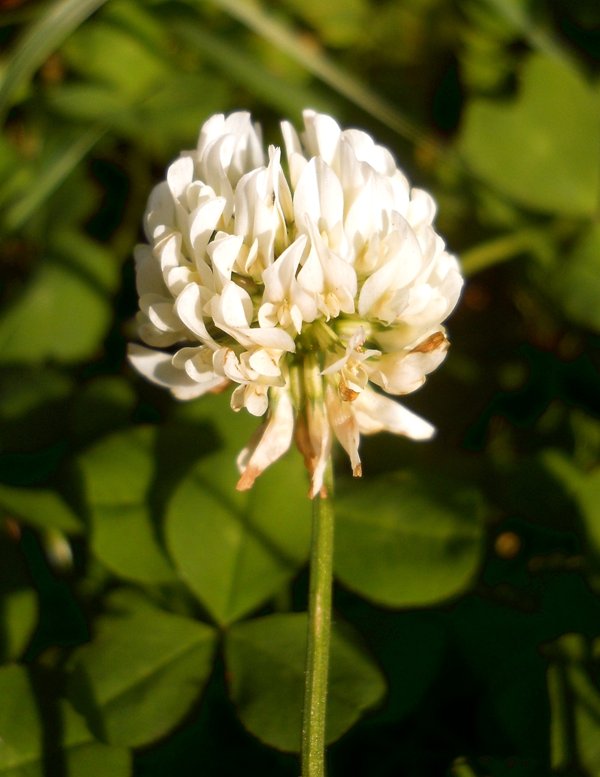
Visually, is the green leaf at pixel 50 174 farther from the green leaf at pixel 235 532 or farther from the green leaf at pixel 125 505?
the green leaf at pixel 235 532

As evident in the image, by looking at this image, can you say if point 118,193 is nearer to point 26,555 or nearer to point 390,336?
point 26,555

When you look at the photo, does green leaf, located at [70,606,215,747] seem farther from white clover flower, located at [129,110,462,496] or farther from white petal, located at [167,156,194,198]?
white petal, located at [167,156,194,198]

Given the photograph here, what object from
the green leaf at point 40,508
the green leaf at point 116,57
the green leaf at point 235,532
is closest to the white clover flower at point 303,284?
the green leaf at point 235,532

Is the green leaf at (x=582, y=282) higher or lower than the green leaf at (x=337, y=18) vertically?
higher

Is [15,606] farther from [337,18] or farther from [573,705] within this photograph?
[337,18]

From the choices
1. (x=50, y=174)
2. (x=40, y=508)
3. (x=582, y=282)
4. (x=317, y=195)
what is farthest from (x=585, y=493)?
(x=50, y=174)
